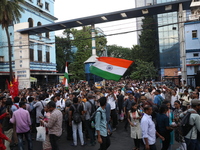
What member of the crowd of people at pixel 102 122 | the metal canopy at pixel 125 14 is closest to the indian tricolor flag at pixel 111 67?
the crowd of people at pixel 102 122

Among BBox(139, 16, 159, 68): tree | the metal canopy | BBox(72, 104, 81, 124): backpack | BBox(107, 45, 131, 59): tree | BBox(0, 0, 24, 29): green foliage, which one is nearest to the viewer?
BBox(72, 104, 81, 124): backpack

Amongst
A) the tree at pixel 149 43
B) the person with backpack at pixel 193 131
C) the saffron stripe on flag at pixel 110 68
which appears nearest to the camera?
the person with backpack at pixel 193 131

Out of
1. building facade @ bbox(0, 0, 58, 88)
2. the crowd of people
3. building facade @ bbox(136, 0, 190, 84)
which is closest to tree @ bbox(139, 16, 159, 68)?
building facade @ bbox(136, 0, 190, 84)

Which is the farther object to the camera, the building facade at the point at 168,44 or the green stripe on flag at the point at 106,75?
the building facade at the point at 168,44

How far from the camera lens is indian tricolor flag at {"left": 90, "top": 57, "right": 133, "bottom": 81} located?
8.53 metres

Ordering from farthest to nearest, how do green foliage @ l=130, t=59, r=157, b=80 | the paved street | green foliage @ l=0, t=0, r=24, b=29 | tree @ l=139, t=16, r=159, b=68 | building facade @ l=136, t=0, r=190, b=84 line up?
tree @ l=139, t=16, r=159, b=68, building facade @ l=136, t=0, r=190, b=84, green foliage @ l=130, t=59, r=157, b=80, green foliage @ l=0, t=0, r=24, b=29, the paved street

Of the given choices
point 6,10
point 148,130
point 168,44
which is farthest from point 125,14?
point 168,44

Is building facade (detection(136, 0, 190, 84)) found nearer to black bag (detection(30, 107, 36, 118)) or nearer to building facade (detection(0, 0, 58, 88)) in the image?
building facade (detection(0, 0, 58, 88))

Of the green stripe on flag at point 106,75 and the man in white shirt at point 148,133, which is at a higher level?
the green stripe on flag at point 106,75

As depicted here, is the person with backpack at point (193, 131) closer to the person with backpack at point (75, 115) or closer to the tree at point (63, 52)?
the person with backpack at point (75, 115)

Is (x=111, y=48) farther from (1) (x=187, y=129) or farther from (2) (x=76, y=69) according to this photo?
(1) (x=187, y=129)

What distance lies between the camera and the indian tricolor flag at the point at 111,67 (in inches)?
336

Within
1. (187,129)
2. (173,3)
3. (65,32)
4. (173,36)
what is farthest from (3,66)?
(173,36)

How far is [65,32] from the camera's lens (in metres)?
44.1
